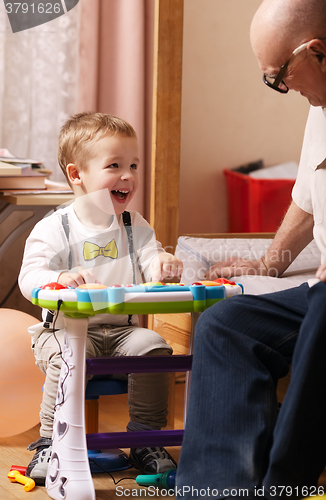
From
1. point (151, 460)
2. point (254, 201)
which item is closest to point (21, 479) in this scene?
point (151, 460)

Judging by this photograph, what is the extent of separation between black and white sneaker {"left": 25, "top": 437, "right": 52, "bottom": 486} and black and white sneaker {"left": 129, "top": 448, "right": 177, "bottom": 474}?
0.19 metres

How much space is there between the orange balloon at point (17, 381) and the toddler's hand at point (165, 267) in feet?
1.24

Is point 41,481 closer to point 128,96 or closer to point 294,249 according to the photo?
point 294,249

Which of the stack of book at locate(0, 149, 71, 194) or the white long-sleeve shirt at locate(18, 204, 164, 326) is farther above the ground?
the stack of book at locate(0, 149, 71, 194)

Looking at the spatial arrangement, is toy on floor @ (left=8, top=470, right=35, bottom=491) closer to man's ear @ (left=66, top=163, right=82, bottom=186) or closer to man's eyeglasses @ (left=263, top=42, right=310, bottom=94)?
man's ear @ (left=66, top=163, right=82, bottom=186)

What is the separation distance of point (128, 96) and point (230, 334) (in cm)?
117

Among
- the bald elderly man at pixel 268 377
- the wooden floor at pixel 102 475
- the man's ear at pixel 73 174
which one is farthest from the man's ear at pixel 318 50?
the wooden floor at pixel 102 475

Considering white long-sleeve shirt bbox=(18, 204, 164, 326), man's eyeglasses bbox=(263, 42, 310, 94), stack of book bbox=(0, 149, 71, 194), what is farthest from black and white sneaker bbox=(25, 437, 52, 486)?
man's eyeglasses bbox=(263, 42, 310, 94)

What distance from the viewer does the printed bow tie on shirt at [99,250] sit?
51.1 inches

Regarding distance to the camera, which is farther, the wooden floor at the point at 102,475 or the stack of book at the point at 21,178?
the stack of book at the point at 21,178

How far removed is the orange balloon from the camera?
1.35 meters

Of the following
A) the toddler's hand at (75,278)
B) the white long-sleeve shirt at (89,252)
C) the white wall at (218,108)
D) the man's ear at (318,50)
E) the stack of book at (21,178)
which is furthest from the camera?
the white wall at (218,108)

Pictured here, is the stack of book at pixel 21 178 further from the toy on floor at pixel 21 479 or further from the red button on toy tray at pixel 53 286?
the toy on floor at pixel 21 479

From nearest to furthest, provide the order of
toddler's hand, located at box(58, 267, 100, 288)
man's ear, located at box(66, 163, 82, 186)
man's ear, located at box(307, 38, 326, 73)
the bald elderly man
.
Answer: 1. the bald elderly man
2. man's ear, located at box(307, 38, 326, 73)
3. toddler's hand, located at box(58, 267, 100, 288)
4. man's ear, located at box(66, 163, 82, 186)
